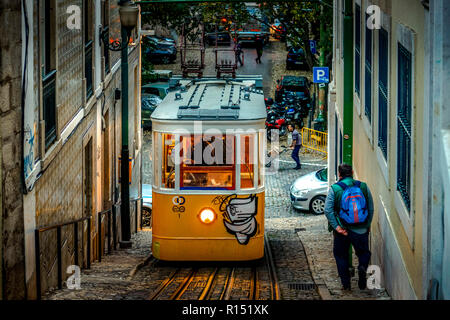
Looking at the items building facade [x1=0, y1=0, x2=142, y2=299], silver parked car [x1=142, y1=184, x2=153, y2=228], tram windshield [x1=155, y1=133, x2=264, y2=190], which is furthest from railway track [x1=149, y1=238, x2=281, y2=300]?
silver parked car [x1=142, y1=184, x2=153, y2=228]

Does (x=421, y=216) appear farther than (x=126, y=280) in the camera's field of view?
No

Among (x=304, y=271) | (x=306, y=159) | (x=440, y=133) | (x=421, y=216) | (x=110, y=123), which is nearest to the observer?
(x=440, y=133)

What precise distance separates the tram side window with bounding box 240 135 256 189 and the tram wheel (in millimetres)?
8364

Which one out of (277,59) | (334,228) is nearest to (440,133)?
(334,228)

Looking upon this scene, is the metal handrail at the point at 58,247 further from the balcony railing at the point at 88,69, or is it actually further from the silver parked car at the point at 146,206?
the silver parked car at the point at 146,206

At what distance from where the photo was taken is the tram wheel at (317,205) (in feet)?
68.4

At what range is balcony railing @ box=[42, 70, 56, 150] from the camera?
10172 mm

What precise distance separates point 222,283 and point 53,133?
10.4 ft

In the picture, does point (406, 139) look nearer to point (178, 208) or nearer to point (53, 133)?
point (53, 133)

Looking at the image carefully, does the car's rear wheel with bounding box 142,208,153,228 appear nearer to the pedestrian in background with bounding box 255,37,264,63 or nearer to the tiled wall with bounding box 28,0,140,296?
the tiled wall with bounding box 28,0,140,296

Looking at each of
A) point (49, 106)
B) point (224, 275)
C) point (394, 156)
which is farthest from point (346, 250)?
point (49, 106)

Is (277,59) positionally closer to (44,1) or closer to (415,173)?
(44,1)

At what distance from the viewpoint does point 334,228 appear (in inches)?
378

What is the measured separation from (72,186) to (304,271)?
141 inches
